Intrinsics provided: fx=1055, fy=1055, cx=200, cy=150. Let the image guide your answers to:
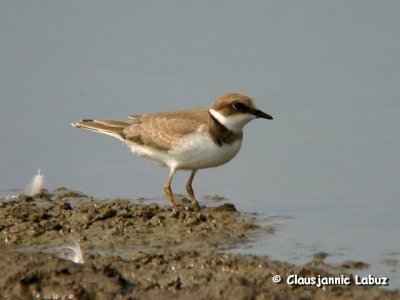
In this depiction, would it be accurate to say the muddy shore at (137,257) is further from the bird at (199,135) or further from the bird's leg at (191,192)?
the bird at (199,135)

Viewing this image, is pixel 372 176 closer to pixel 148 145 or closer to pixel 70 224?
pixel 148 145

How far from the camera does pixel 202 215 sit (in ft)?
31.9

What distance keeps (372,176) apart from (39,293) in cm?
449

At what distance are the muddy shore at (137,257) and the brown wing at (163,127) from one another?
27.2 inches

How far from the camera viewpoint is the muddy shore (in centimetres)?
735

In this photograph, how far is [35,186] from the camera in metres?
11.1

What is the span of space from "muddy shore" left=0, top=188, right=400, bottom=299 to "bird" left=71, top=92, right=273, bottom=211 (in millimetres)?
465

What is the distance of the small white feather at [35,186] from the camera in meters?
11.0

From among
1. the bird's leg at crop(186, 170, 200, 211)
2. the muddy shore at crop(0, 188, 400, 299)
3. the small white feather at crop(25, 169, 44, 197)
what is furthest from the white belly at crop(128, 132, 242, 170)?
the small white feather at crop(25, 169, 44, 197)
